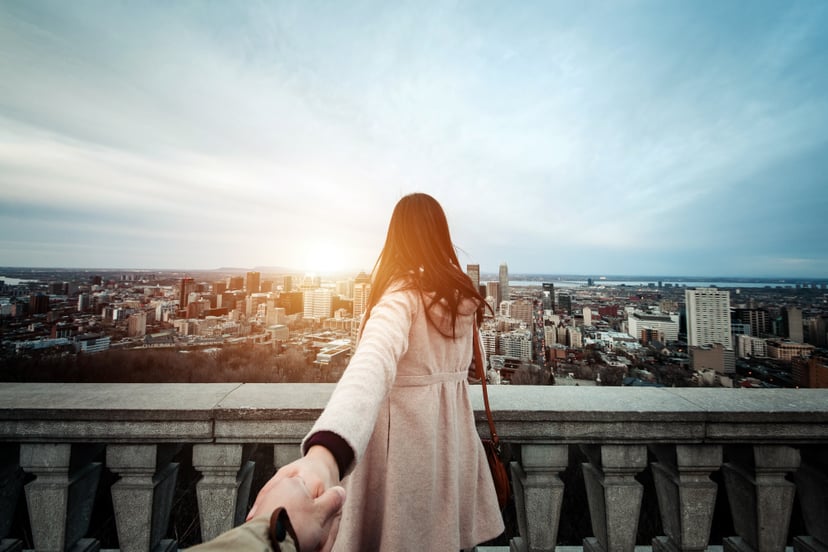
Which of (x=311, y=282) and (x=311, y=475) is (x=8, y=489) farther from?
(x=311, y=282)

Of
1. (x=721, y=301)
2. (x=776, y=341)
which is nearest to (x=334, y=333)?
(x=776, y=341)

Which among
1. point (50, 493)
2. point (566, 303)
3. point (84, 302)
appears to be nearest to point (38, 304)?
point (84, 302)

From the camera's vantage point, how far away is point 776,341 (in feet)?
38.5

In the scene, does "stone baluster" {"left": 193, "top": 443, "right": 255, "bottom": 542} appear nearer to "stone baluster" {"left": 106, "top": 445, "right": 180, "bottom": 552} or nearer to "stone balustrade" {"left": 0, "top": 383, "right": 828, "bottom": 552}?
"stone balustrade" {"left": 0, "top": 383, "right": 828, "bottom": 552}

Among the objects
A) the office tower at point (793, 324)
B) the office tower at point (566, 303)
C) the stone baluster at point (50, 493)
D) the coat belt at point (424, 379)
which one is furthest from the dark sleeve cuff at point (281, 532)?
the office tower at point (566, 303)

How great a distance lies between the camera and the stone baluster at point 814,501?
183cm

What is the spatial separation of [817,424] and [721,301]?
17845mm

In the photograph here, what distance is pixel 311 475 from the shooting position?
28.8 inches

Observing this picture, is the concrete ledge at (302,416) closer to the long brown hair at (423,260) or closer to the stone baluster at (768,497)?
the stone baluster at (768,497)

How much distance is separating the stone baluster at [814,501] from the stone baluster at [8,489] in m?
4.24

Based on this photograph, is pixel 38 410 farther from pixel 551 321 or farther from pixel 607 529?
pixel 551 321

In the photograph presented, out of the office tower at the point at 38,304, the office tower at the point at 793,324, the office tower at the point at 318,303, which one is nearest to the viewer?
the office tower at the point at 793,324

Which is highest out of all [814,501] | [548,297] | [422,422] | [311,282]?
[311,282]

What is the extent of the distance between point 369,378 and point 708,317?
1865cm
